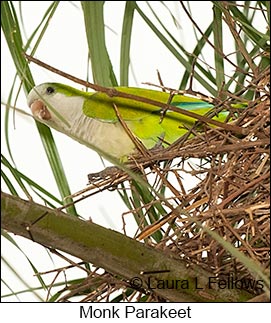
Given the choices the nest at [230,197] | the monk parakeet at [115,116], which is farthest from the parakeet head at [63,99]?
the nest at [230,197]

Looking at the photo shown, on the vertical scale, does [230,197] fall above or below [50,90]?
below

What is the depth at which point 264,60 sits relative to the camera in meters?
0.67

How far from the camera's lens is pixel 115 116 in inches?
27.5

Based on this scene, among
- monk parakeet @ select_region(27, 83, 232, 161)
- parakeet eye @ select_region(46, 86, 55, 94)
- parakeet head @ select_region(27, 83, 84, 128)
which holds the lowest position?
monk parakeet @ select_region(27, 83, 232, 161)

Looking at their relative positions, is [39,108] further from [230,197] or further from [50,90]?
[230,197]

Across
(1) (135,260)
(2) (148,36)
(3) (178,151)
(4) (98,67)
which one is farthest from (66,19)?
(1) (135,260)

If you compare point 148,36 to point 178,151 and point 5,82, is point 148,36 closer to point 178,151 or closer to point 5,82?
point 5,82

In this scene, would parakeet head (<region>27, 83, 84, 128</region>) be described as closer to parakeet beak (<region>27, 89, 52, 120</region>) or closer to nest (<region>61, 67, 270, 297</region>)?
parakeet beak (<region>27, 89, 52, 120</region>)

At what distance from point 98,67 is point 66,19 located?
56 cm

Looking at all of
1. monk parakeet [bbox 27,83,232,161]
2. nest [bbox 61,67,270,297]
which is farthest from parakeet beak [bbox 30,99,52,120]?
nest [bbox 61,67,270,297]

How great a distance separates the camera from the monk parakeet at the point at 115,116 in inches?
26.8

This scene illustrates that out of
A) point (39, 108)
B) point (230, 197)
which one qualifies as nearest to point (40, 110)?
point (39, 108)

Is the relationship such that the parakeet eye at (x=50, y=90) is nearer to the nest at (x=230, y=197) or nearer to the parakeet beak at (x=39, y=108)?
the parakeet beak at (x=39, y=108)

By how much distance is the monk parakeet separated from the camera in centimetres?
68
